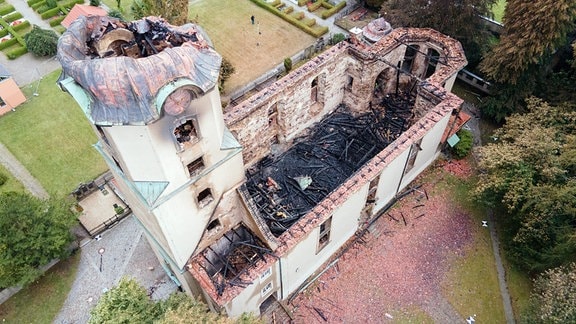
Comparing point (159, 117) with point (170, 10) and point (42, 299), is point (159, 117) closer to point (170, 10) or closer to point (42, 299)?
point (42, 299)

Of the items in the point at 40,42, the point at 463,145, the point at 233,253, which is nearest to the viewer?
the point at 233,253

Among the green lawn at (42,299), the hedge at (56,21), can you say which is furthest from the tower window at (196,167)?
the hedge at (56,21)

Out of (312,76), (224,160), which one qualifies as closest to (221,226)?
(224,160)

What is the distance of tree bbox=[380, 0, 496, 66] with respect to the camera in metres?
36.2

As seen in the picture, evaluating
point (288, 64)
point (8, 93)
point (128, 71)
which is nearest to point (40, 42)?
point (8, 93)

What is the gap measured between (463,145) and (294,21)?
27131 mm

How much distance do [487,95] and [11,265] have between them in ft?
139

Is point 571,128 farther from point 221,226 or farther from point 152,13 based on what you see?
point 152,13

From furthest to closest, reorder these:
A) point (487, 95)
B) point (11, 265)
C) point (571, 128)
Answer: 1. point (487, 95)
2. point (571, 128)
3. point (11, 265)

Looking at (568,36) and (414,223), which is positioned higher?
(568,36)

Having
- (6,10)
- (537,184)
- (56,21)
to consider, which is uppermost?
(537,184)

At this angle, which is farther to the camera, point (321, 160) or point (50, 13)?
point (50, 13)

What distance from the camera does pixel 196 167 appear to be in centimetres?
2008

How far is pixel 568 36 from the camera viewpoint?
3506 cm
